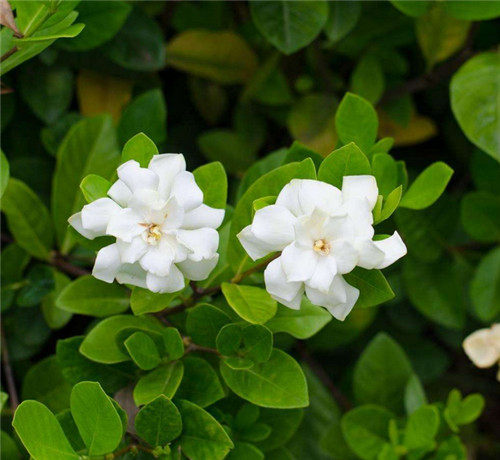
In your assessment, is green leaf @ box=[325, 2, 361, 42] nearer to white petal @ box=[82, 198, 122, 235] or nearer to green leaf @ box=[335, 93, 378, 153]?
green leaf @ box=[335, 93, 378, 153]

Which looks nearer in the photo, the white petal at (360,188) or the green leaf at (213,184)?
the white petal at (360,188)

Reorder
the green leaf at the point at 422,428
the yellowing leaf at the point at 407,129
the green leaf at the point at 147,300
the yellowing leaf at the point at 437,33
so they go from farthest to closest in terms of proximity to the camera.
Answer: the yellowing leaf at the point at 407,129 → the yellowing leaf at the point at 437,33 → the green leaf at the point at 422,428 → the green leaf at the point at 147,300

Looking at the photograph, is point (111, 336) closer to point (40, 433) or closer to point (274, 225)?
point (40, 433)

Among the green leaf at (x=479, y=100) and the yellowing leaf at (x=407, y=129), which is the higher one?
the green leaf at (x=479, y=100)

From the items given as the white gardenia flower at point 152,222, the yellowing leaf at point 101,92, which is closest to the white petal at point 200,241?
the white gardenia flower at point 152,222

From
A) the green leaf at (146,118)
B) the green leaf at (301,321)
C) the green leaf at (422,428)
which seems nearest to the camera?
the green leaf at (301,321)

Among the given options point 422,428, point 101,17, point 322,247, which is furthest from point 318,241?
point 101,17

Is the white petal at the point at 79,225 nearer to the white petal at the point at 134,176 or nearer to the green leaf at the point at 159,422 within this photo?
the white petal at the point at 134,176
